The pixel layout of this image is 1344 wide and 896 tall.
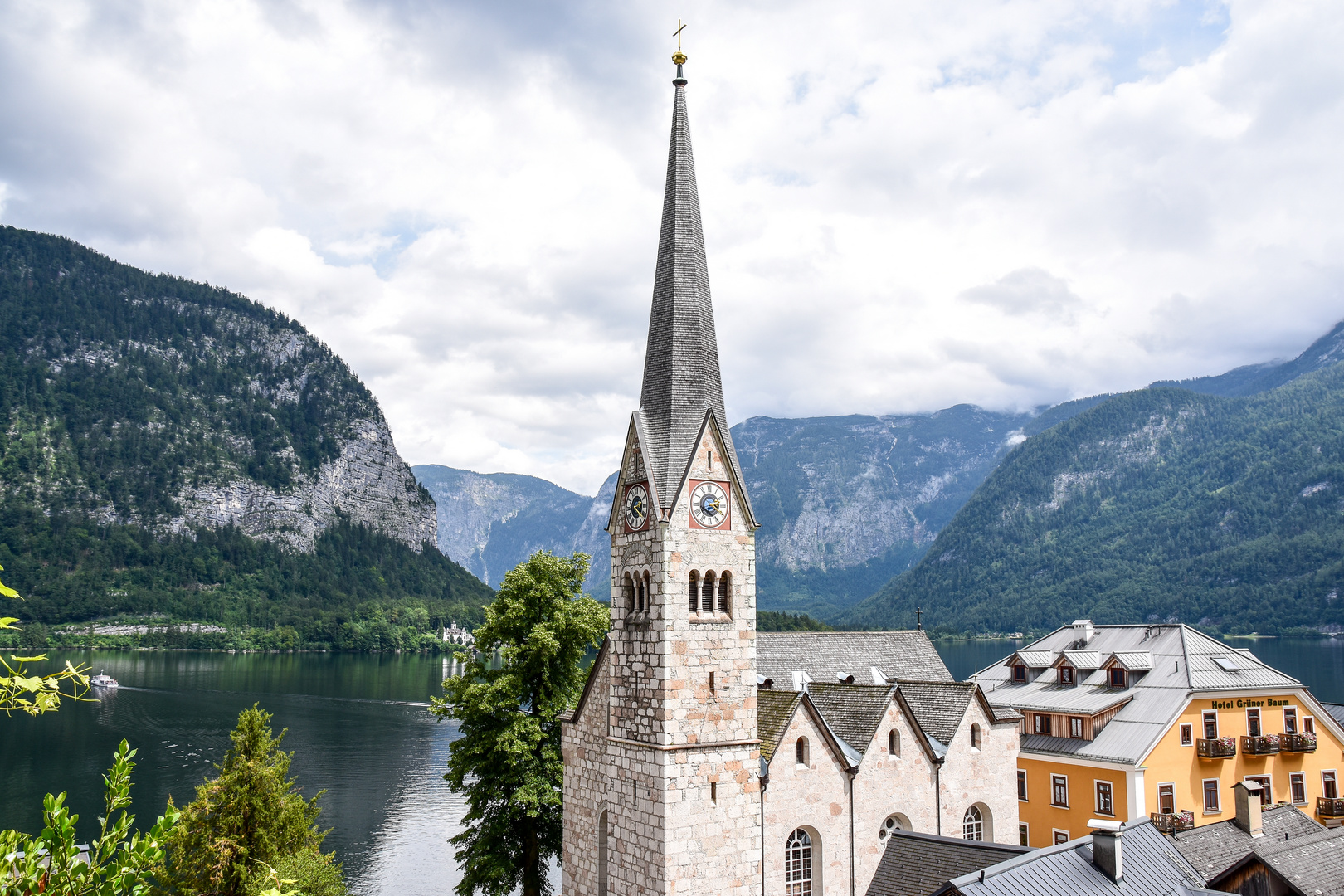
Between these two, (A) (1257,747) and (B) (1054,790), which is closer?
(A) (1257,747)

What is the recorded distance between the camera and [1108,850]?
25.2 meters

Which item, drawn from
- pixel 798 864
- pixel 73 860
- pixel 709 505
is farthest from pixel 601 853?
pixel 73 860

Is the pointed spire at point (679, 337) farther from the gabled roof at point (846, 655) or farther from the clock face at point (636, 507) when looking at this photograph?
the gabled roof at point (846, 655)

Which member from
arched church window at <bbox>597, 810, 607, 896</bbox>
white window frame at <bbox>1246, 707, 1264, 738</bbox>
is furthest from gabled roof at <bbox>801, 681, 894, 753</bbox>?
white window frame at <bbox>1246, 707, 1264, 738</bbox>

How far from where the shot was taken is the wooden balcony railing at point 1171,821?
42906mm

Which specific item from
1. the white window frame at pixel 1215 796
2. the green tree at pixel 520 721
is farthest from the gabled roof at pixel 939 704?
the white window frame at pixel 1215 796

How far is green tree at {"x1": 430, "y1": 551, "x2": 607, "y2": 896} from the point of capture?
3719 centimetres

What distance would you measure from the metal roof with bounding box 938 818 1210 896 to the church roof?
42.8 ft

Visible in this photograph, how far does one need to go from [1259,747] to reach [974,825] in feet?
61.5

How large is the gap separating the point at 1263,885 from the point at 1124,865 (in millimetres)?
7699

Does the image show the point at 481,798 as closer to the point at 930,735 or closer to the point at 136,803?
the point at 930,735

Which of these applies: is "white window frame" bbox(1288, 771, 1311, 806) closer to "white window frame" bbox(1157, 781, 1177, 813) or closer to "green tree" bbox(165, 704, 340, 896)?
"white window frame" bbox(1157, 781, 1177, 813)

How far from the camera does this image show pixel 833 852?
110 ft

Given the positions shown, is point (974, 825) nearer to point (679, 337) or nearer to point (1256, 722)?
point (1256, 722)
